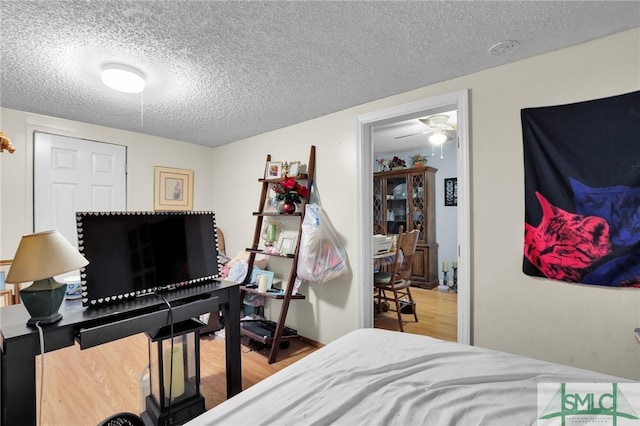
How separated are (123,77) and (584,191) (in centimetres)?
281

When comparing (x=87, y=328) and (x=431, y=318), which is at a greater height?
(x=87, y=328)

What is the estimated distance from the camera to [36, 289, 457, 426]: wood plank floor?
6.31ft

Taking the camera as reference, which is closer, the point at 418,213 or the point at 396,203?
the point at 418,213

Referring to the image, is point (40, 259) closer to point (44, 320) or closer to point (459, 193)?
point (44, 320)

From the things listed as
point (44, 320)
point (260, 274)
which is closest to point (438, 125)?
point (260, 274)

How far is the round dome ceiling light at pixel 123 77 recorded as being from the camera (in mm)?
1892

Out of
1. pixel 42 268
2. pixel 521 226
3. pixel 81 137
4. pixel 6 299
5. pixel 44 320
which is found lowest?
pixel 6 299

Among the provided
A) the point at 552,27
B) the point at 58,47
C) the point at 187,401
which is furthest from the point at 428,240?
the point at 58,47

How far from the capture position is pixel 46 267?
1204mm

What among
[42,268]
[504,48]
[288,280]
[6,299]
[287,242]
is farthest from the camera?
[287,242]

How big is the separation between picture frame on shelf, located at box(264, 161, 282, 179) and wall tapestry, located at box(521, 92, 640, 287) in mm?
2090

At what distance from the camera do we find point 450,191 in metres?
5.10

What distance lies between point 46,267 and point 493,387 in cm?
169

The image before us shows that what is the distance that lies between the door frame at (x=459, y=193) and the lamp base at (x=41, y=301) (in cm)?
199
